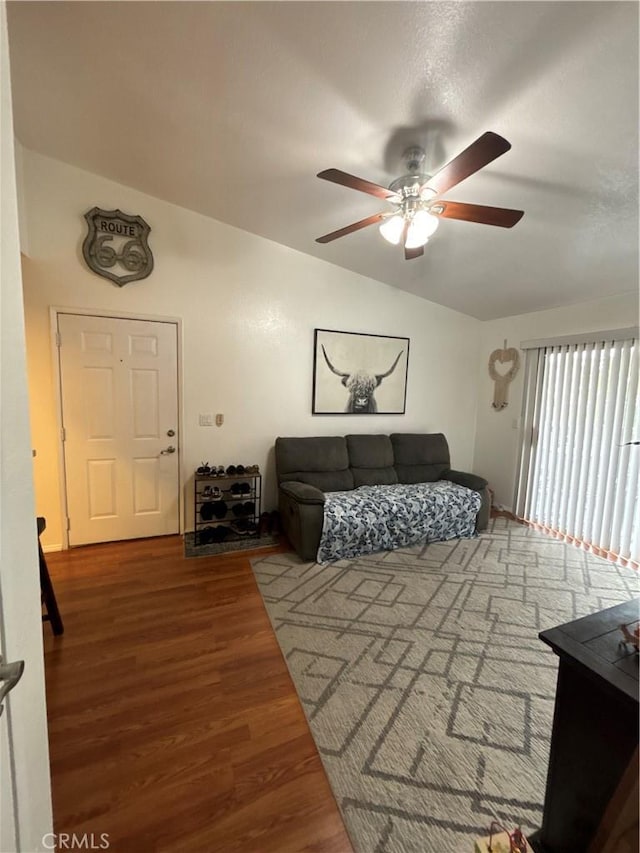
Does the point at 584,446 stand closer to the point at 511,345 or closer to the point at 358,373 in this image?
the point at 511,345

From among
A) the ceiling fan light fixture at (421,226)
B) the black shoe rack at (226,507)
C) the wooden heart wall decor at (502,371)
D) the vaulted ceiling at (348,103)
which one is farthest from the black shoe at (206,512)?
the wooden heart wall decor at (502,371)

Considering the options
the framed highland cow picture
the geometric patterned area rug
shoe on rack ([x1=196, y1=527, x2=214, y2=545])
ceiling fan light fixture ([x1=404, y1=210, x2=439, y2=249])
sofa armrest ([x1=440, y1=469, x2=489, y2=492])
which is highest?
ceiling fan light fixture ([x1=404, y1=210, x2=439, y2=249])

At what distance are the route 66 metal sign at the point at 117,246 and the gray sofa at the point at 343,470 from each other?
2.01m

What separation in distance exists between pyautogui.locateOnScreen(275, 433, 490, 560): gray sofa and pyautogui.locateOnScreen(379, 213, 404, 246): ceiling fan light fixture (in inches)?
77.7

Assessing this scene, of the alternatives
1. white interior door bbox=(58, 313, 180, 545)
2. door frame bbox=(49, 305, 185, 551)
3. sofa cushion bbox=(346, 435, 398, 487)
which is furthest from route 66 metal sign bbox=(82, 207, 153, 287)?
sofa cushion bbox=(346, 435, 398, 487)

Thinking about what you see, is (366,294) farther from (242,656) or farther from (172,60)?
(242,656)

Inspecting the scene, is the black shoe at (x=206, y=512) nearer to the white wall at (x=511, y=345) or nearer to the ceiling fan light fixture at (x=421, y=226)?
A: the ceiling fan light fixture at (x=421, y=226)

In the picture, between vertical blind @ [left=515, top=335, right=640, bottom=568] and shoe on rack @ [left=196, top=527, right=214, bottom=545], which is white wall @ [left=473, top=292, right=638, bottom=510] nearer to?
vertical blind @ [left=515, top=335, right=640, bottom=568]

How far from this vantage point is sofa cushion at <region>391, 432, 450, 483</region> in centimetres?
404

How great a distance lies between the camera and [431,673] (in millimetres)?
1814

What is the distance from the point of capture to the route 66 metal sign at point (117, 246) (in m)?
2.88

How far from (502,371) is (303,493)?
3011mm

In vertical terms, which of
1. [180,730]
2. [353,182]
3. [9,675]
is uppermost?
[353,182]

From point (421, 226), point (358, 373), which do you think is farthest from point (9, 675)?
point (358, 373)
